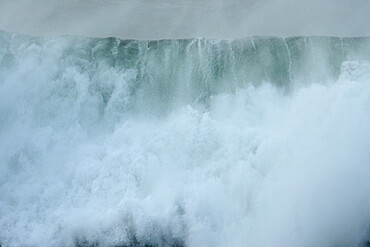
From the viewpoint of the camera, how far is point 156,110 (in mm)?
12984

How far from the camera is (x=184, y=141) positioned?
12.5 metres

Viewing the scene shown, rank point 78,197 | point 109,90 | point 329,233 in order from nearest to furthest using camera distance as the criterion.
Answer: point 329,233 < point 78,197 < point 109,90

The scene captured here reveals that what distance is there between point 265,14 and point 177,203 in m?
5.48

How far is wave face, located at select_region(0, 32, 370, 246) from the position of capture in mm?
11727

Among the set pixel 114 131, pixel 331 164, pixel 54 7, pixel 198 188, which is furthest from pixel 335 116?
pixel 54 7

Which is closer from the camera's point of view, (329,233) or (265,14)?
(329,233)

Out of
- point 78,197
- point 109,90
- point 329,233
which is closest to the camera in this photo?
point 329,233

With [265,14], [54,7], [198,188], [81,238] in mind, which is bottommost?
[81,238]

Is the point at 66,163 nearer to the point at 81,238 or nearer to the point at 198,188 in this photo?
the point at 81,238

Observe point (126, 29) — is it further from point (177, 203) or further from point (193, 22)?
point (177, 203)

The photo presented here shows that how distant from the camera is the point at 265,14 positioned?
43.9 ft

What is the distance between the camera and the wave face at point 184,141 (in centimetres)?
1173

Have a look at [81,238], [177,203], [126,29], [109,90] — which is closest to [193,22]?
[126,29]

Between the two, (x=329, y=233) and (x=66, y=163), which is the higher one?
(x=66, y=163)
